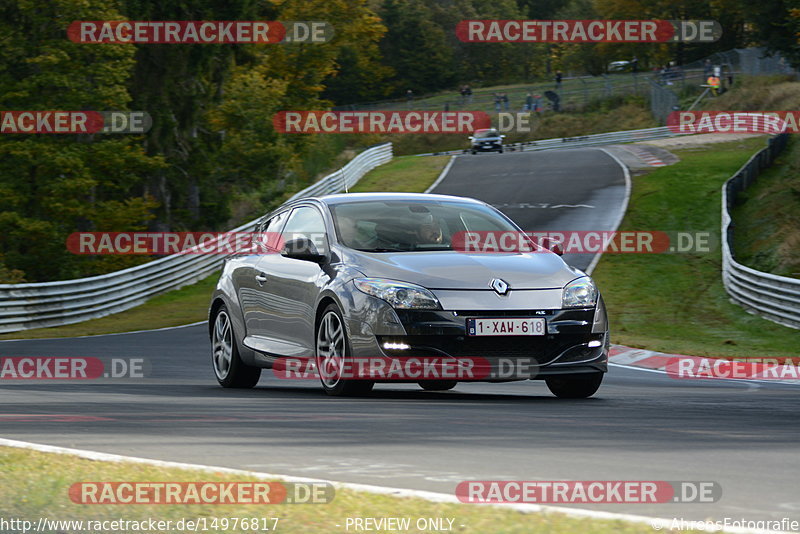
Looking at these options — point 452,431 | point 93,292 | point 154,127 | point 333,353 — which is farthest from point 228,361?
point 154,127

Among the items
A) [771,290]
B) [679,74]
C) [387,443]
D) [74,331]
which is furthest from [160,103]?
[679,74]

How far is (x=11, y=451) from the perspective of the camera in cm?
654

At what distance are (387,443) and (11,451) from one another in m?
1.93

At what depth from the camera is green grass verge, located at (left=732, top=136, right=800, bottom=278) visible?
31.3 metres

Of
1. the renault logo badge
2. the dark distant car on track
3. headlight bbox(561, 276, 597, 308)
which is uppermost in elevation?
the dark distant car on track

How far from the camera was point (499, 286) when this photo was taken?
9.62 metres

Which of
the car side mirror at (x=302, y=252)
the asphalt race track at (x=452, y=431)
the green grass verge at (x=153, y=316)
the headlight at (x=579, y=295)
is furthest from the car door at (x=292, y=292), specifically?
the green grass verge at (x=153, y=316)

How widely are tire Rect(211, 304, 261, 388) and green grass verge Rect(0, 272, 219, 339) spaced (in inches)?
529

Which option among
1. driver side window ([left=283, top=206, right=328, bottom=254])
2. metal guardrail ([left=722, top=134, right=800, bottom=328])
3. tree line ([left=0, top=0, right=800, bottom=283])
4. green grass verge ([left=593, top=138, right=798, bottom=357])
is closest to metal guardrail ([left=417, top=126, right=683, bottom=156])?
tree line ([left=0, top=0, right=800, bottom=283])

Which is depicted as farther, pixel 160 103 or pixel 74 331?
pixel 160 103

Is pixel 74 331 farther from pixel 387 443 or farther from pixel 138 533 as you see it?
pixel 138 533

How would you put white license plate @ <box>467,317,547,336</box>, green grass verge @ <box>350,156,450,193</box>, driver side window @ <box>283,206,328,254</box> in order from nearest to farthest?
white license plate @ <box>467,317,547,336</box>, driver side window @ <box>283,206,328,254</box>, green grass verge @ <box>350,156,450,193</box>

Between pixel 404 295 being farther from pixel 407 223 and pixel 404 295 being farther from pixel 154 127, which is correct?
pixel 154 127

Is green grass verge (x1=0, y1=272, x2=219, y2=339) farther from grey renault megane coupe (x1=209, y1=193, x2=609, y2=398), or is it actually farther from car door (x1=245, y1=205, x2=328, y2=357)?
grey renault megane coupe (x1=209, y1=193, x2=609, y2=398)
